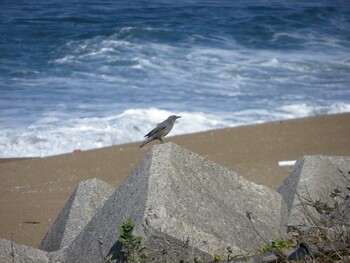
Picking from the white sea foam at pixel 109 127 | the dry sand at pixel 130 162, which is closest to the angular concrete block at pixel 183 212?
the dry sand at pixel 130 162

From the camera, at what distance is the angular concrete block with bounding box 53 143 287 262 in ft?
11.9

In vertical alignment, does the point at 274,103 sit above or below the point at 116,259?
below

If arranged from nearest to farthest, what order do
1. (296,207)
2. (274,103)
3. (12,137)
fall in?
(296,207) < (12,137) < (274,103)

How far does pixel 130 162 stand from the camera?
9008 millimetres

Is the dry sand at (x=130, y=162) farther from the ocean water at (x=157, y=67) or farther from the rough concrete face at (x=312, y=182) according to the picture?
the rough concrete face at (x=312, y=182)

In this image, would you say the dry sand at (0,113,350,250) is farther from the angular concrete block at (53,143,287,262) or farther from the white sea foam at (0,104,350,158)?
the angular concrete block at (53,143,287,262)

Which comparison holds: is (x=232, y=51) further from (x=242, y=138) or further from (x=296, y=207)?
(x=296, y=207)

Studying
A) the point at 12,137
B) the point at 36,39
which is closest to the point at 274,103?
the point at 12,137

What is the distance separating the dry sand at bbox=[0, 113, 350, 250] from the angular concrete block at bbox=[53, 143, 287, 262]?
2.47m

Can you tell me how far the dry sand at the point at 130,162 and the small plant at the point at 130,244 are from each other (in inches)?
122

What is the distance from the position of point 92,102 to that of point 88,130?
79.3 inches

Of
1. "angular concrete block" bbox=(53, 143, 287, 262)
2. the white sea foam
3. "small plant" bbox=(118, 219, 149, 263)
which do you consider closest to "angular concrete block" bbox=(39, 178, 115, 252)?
"angular concrete block" bbox=(53, 143, 287, 262)

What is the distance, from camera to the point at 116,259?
368 cm

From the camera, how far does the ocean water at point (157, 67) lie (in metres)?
12.0
